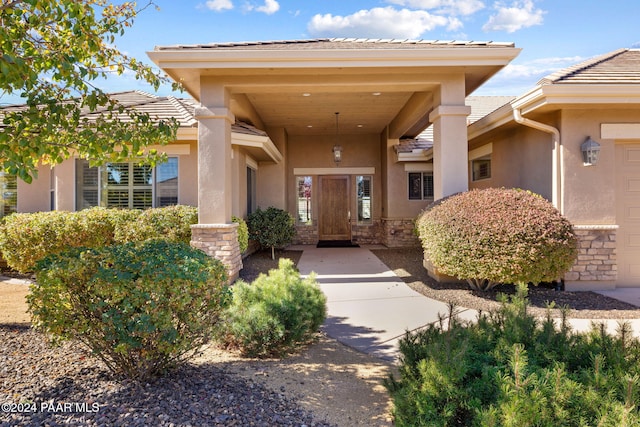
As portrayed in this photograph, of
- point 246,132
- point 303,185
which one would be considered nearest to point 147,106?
point 246,132

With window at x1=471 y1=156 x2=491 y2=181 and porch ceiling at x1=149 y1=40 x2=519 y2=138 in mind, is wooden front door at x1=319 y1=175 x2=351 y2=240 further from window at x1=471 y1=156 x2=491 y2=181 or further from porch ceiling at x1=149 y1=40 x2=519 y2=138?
porch ceiling at x1=149 y1=40 x2=519 y2=138

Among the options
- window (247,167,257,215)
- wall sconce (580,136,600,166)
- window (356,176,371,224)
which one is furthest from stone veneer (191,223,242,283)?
window (356,176,371,224)

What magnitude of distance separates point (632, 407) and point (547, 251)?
167 inches

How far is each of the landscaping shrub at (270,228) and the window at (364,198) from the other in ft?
13.9

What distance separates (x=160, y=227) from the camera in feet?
23.9

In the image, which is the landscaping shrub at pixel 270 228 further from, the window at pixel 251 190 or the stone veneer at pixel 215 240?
the stone veneer at pixel 215 240

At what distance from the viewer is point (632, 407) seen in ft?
5.17

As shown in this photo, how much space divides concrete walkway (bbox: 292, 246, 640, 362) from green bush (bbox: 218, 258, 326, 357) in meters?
0.64

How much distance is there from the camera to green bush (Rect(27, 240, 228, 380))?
256 cm

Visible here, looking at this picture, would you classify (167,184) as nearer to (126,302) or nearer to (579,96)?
(126,302)

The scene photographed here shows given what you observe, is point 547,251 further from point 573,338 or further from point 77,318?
point 77,318

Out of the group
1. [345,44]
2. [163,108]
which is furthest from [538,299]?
[163,108]

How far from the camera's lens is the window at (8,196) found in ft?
28.8

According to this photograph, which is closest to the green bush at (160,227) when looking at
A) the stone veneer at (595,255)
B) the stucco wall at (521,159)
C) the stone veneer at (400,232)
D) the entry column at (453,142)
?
the entry column at (453,142)
